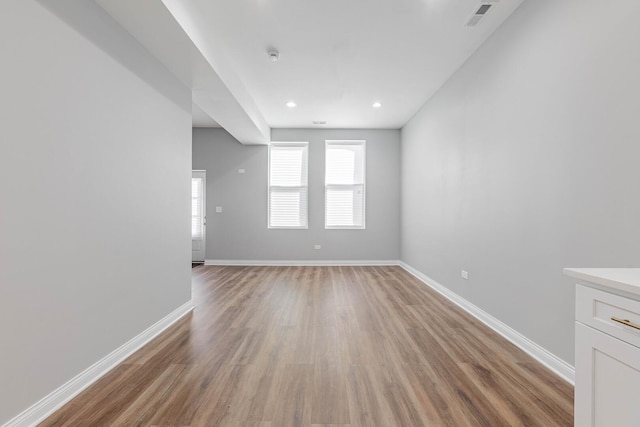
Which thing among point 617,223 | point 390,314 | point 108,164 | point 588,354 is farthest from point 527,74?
point 108,164

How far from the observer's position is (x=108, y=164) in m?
2.16

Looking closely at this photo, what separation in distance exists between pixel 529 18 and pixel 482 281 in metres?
2.41

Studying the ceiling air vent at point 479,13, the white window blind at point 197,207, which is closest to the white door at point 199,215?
the white window blind at point 197,207

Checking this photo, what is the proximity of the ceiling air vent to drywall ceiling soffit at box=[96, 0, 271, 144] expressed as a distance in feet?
8.14

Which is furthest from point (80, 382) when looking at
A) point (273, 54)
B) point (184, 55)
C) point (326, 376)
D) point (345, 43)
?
point (345, 43)

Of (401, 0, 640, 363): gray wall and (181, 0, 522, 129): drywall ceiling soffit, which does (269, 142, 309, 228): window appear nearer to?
(181, 0, 522, 129): drywall ceiling soffit

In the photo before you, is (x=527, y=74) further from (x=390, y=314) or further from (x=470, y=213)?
(x=390, y=314)

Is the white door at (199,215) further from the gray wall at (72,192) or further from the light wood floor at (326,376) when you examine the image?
the gray wall at (72,192)

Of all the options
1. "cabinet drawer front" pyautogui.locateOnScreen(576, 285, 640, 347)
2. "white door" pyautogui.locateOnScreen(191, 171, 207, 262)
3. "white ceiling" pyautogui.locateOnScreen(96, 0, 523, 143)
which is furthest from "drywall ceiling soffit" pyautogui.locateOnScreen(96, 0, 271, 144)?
"cabinet drawer front" pyautogui.locateOnScreen(576, 285, 640, 347)

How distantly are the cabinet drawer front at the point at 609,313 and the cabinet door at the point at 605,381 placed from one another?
0.03 meters

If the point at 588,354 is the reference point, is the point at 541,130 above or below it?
above

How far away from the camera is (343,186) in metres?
6.55

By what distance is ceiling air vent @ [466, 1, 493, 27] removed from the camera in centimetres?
251

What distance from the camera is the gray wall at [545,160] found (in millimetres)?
1677
